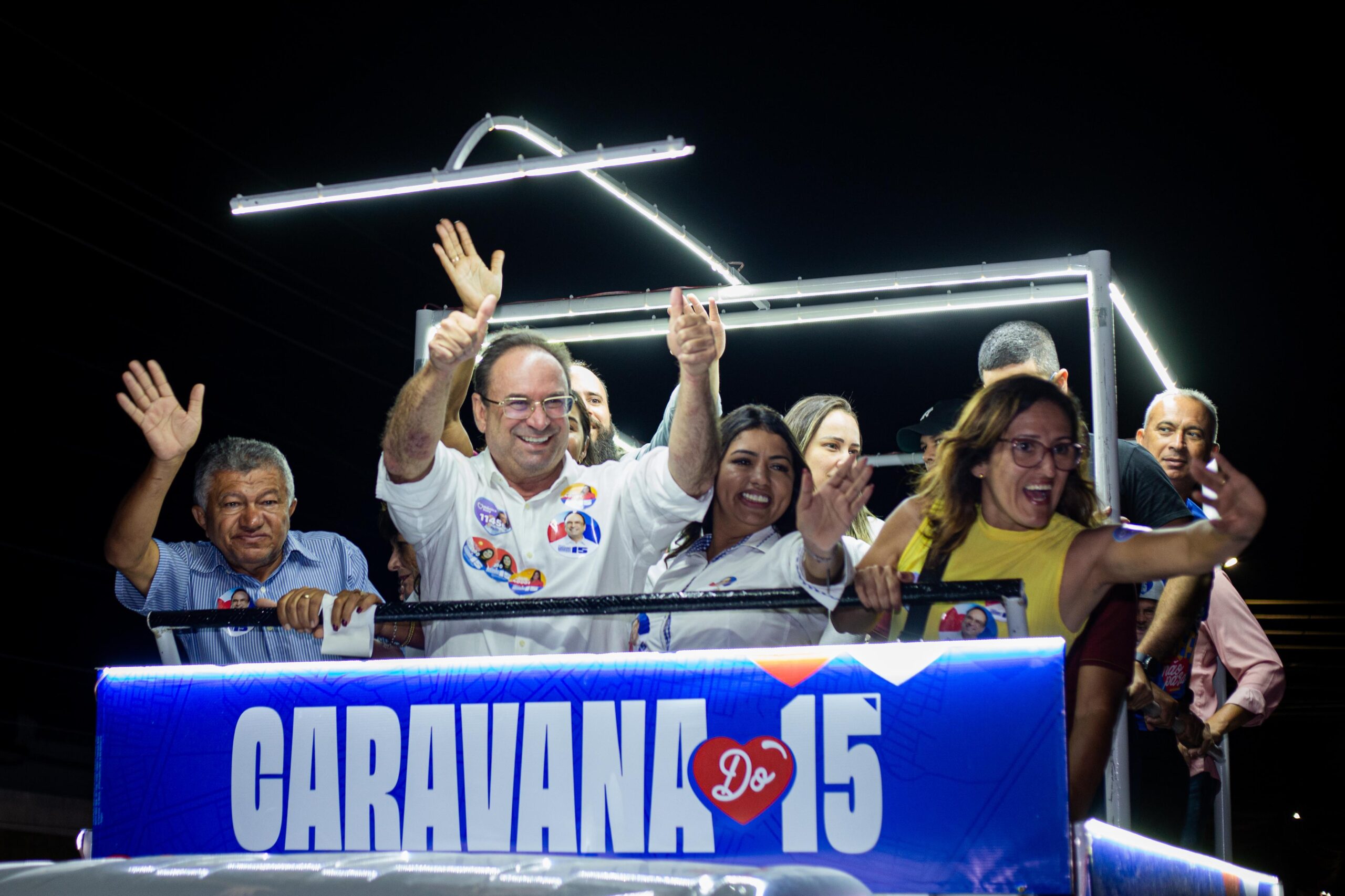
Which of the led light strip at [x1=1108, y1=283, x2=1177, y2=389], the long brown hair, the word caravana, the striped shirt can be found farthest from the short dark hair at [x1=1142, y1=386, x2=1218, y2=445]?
the striped shirt

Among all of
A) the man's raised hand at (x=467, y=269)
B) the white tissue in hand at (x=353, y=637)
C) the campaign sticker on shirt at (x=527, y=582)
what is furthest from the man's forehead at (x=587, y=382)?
the white tissue in hand at (x=353, y=637)

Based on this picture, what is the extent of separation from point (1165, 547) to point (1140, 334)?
248 cm

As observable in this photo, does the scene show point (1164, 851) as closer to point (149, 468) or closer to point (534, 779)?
point (534, 779)

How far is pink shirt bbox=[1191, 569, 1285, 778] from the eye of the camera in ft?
16.8

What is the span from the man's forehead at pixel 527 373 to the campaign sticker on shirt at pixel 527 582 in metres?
0.59

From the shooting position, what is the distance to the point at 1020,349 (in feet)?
15.4

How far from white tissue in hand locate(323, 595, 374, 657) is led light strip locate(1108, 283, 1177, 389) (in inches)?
115

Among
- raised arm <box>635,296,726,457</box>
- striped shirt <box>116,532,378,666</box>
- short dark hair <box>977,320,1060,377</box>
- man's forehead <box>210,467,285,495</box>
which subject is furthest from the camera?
short dark hair <box>977,320,1060,377</box>

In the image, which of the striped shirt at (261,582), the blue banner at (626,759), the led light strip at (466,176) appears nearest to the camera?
the blue banner at (626,759)

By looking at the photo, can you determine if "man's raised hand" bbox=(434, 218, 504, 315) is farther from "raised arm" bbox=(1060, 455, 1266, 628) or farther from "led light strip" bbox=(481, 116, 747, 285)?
"raised arm" bbox=(1060, 455, 1266, 628)

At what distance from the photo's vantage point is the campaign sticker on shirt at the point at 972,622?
3.02 metres

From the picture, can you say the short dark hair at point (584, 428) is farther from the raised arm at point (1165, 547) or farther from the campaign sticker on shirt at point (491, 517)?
the raised arm at point (1165, 547)

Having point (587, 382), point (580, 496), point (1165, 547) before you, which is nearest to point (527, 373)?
point (580, 496)

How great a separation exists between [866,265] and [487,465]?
8435 mm
